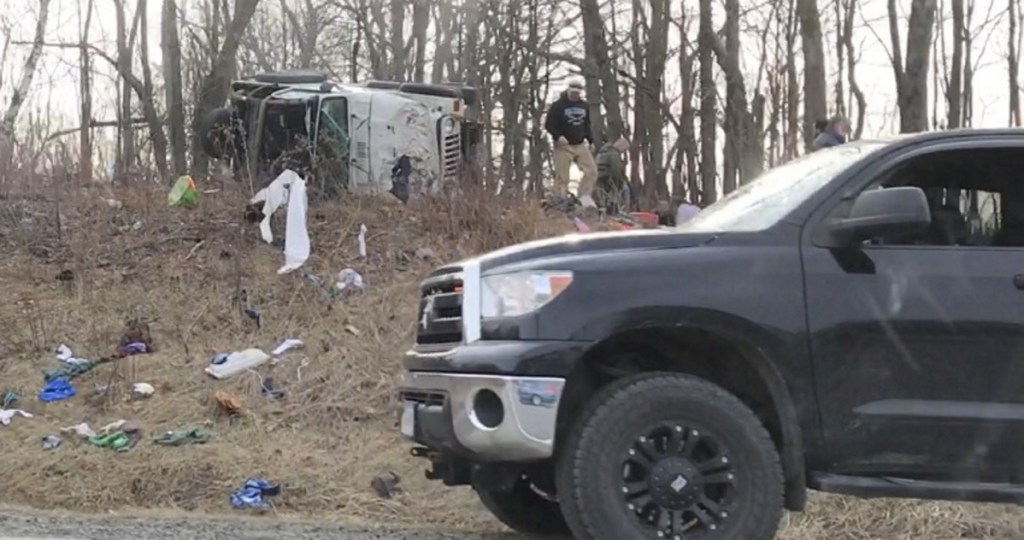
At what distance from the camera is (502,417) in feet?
16.8

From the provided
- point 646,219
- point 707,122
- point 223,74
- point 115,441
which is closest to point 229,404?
point 115,441

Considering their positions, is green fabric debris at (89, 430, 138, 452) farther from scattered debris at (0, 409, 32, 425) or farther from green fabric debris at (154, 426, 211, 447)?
scattered debris at (0, 409, 32, 425)

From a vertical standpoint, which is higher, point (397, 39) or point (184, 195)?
point (397, 39)

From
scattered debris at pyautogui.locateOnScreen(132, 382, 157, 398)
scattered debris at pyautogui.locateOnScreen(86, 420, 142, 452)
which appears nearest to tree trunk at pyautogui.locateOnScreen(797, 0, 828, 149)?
scattered debris at pyautogui.locateOnScreen(132, 382, 157, 398)

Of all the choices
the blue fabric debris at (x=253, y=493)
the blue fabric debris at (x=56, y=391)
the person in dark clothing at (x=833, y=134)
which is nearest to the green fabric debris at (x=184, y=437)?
the blue fabric debris at (x=253, y=493)

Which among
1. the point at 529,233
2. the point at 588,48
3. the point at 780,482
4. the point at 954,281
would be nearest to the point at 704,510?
the point at 780,482

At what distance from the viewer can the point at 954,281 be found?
5250 mm

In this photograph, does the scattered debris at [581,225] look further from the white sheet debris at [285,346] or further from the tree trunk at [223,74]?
the tree trunk at [223,74]

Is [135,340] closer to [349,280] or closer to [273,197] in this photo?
[349,280]

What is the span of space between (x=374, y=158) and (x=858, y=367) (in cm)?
927

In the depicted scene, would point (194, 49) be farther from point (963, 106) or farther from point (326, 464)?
point (326, 464)

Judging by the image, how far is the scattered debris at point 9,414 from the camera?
938cm

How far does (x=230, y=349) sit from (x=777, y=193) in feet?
19.9

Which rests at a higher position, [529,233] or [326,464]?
[529,233]
